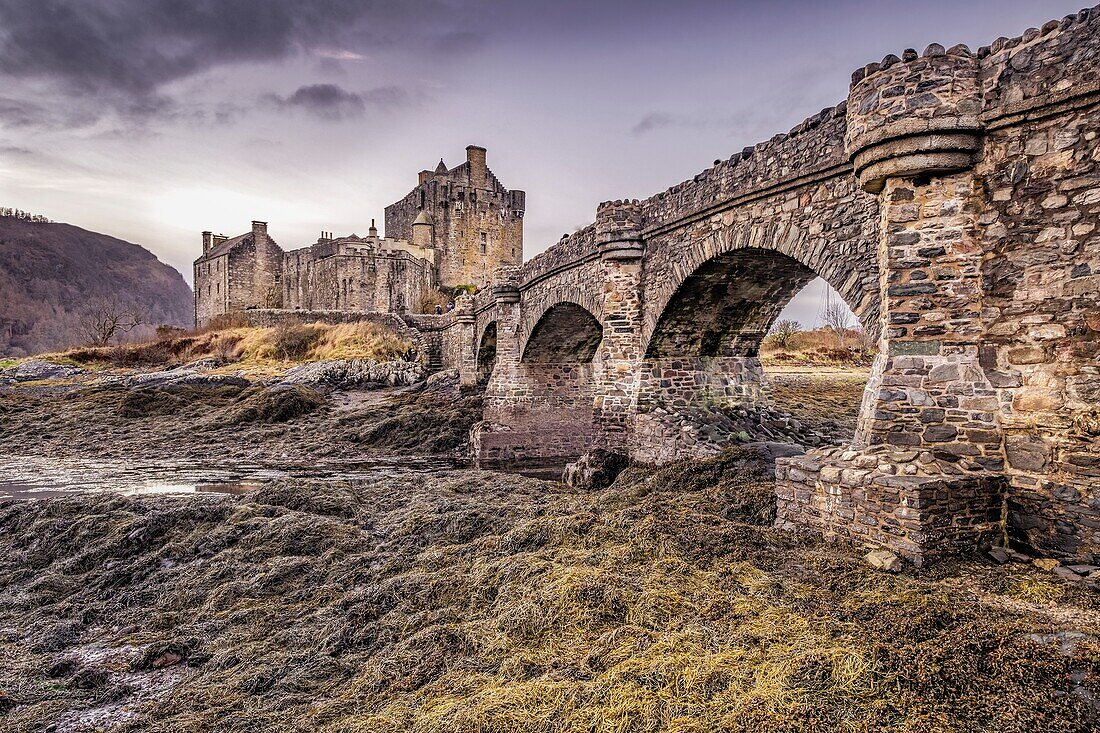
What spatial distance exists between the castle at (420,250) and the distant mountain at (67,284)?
15.6m

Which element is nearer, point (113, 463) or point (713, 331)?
point (713, 331)

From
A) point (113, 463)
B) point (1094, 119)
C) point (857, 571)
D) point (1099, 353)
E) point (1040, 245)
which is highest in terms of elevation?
point (1094, 119)

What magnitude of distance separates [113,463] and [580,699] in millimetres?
17079

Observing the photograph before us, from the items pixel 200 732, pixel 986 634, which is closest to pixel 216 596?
pixel 200 732

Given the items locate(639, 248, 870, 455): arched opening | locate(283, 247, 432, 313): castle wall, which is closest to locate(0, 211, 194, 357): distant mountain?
locate(283, 247, 432, 313): castle wall

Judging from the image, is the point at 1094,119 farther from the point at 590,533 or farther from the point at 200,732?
the point at 200,732

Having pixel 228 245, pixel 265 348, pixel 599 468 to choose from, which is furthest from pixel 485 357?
pixel 228 245

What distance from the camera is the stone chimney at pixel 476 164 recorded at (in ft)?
165

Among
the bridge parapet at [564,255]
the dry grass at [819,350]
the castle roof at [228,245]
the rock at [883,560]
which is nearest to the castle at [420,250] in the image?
the castle roof at [228,245]

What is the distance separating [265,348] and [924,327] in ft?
113

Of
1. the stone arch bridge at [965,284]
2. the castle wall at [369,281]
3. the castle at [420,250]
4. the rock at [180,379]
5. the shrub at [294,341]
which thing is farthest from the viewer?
the castle at [420,250]

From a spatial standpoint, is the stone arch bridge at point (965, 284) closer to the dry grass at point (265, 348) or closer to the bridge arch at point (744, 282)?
the bridge arch at point (744, 282)

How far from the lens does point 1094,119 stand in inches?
204

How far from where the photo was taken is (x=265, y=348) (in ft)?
114
